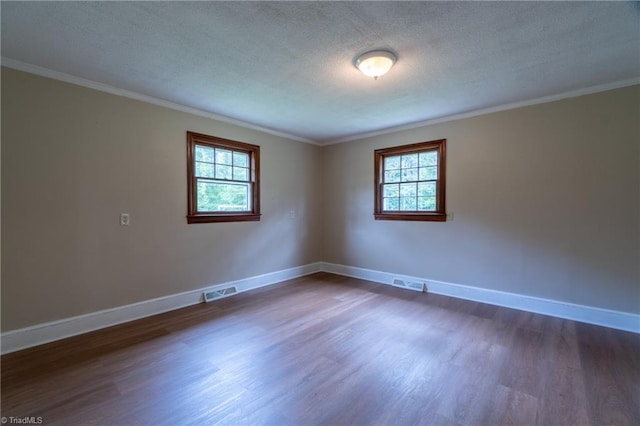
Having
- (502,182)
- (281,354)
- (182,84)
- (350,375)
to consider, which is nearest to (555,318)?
(502,182)

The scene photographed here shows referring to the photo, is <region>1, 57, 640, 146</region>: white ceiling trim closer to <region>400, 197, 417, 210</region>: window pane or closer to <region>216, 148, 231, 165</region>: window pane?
<region>216, 148, 231, 165</region>: window pane

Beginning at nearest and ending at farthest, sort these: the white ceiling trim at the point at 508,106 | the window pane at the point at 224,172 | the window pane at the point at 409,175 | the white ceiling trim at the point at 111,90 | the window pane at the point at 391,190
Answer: the white ceiling trim at the point at 111,90, the white ceiling trim at the point at 508,106, the window pane at the point at 224,172, the window pane at the point at 409,175, the window pane at the point at 391,190

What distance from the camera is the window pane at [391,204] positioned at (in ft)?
15.7

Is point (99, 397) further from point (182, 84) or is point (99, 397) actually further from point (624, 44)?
point (624, 44)

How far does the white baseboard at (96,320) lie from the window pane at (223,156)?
70.5 inches

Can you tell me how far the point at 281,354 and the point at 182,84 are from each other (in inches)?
113

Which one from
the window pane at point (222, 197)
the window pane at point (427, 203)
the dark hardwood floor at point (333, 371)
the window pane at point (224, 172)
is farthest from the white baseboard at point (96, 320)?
the window pane at point (427, 203)

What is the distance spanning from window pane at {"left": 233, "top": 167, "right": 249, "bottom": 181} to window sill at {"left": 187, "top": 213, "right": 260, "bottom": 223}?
567mm

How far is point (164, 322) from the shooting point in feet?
10.6

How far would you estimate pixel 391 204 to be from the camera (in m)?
4.86

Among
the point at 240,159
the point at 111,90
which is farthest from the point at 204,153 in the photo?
the point at 111,90

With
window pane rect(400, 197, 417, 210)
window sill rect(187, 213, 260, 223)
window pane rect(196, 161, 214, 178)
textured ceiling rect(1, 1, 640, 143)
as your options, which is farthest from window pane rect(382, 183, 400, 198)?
window pane rect(196, 161, 214, 178)

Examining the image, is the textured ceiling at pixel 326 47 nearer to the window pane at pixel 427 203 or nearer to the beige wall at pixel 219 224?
the beige wall at pixel 219 224

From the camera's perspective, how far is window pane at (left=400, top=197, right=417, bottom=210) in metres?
4.60
